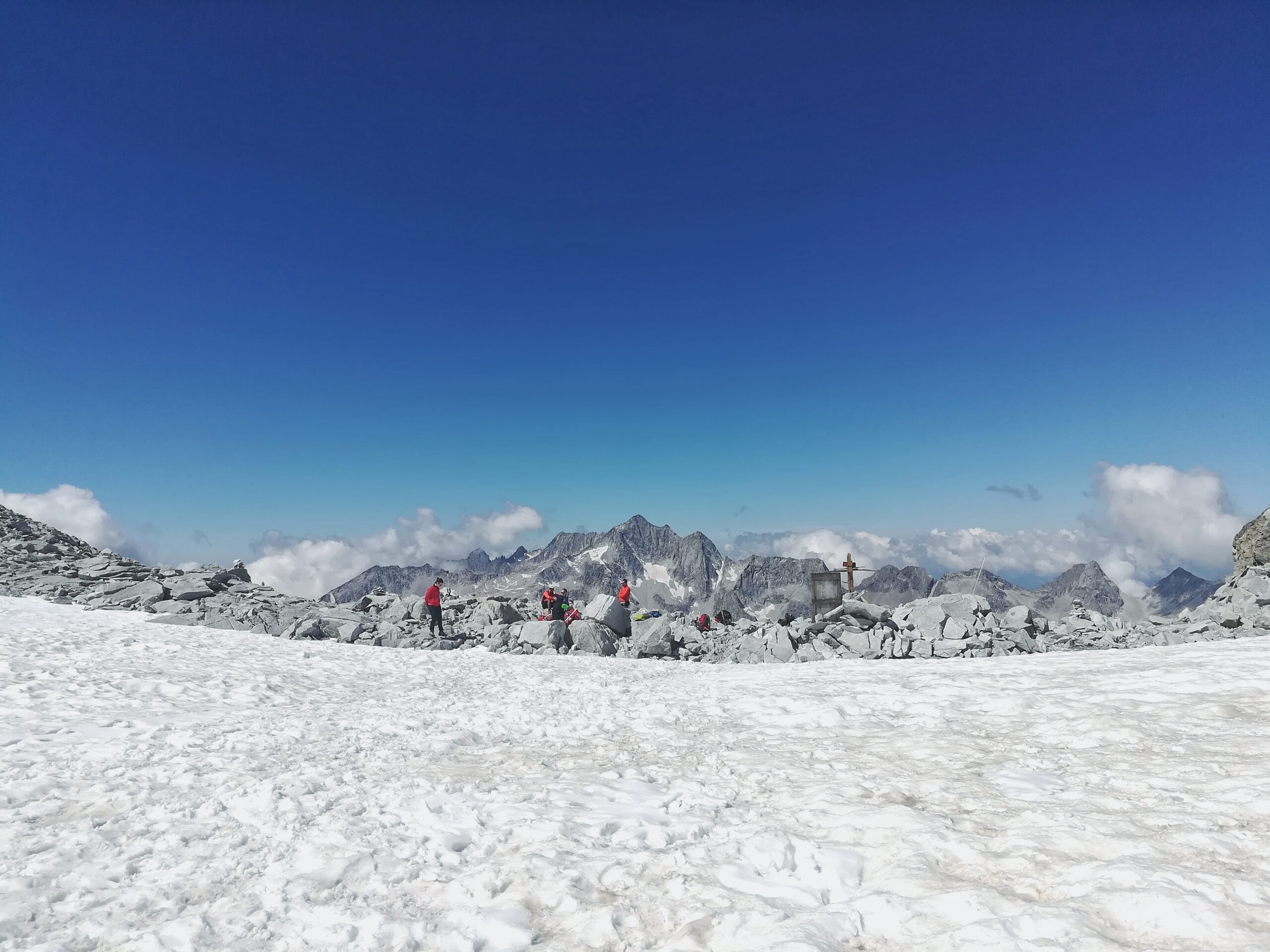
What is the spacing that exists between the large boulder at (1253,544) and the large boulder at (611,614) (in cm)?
2452

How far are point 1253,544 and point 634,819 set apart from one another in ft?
104

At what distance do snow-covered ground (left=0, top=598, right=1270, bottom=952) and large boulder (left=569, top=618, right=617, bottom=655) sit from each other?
911 centimetres

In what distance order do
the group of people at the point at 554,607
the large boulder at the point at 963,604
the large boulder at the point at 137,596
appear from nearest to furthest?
the large boulder at the point at 963,604 < the group of people at the point at 554,607 < the large boulder at the point at 137,596

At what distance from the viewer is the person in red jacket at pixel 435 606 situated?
22.2 m

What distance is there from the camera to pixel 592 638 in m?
21.0

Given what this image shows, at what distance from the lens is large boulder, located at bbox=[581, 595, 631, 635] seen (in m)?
23.3

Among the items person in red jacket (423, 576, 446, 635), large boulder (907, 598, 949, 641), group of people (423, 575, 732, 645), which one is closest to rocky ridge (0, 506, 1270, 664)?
large boulder (907, 598, 949, 641)

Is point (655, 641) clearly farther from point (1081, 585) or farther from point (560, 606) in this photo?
point (1081, 585)

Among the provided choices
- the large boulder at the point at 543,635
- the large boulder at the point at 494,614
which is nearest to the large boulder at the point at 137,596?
the large boulder at the point at 494,614

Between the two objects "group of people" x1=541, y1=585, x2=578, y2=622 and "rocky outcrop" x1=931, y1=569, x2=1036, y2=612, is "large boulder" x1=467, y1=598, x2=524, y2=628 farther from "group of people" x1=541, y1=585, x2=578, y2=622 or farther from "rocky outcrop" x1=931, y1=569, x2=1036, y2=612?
"rocky outcrop" x1=931, y1=569, x2=1036, y2=612

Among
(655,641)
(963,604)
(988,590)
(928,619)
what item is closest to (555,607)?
(655,641)

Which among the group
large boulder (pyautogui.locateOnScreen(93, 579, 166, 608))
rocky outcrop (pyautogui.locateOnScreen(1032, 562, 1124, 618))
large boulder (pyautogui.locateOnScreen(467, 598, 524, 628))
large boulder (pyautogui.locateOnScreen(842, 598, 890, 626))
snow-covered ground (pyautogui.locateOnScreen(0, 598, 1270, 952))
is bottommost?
rocky outcrop (pyautogui.locateOnScreen(1032, 562, 1124, 618))

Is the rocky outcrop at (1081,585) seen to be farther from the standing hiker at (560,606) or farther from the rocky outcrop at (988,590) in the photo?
the standing hiker at (560,606)

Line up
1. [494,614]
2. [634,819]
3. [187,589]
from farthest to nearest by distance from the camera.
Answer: [187,589], [494,614], [634,819]
